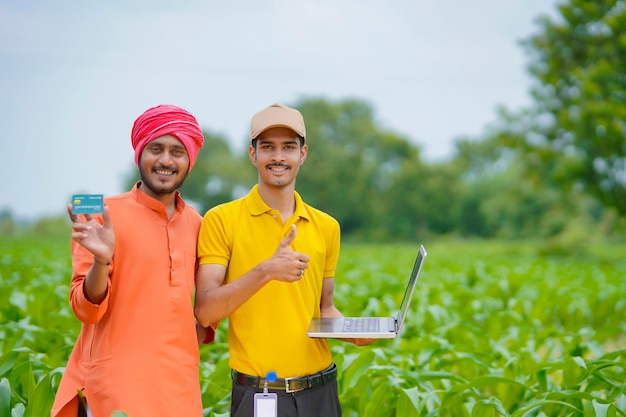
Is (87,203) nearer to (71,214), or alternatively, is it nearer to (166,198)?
(71,214)

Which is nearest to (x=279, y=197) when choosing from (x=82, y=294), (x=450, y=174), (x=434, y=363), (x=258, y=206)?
(x=258, y=206)

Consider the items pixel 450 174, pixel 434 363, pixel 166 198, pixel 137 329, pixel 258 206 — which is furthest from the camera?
pixel 450 174

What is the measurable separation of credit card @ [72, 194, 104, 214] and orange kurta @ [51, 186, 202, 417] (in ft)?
0.69

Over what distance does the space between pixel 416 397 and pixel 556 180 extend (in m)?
18.6

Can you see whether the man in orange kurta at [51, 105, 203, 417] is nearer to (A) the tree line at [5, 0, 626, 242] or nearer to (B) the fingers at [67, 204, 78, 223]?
(B) the fingers at [67, 204, 78, 223]

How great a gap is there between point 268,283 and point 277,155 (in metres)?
0.43

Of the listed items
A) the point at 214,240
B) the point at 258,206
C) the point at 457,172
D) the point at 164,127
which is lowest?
the point at 214,240

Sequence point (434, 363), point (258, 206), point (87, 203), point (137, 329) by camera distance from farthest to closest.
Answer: point (434, 363) → point (258, 206) → point (137, 329) → point (87, 203)

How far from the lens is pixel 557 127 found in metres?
22.8

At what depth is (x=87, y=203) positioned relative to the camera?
1.91 metres

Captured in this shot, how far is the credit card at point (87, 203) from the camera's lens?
1.89 meters

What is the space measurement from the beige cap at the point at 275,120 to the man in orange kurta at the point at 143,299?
221 mm

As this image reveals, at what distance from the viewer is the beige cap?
229 centimetres

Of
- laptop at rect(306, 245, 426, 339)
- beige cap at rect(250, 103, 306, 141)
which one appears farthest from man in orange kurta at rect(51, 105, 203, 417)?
laptop at rect(306, 245, 426, 339)
